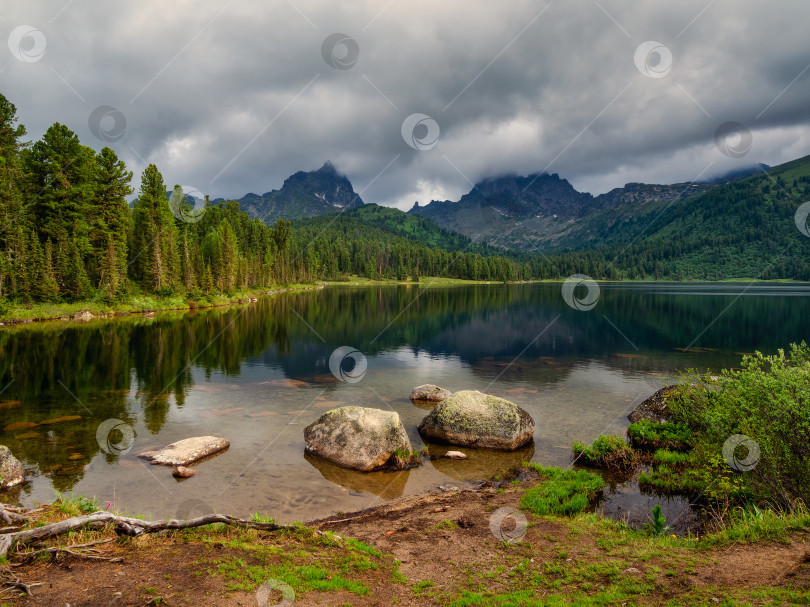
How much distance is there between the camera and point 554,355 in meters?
50.9

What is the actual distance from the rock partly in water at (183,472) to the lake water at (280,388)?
410 mm

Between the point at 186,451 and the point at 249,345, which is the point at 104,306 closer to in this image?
the point at 249,345

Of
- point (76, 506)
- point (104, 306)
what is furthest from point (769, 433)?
point (104, 306)

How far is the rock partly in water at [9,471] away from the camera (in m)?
17.1

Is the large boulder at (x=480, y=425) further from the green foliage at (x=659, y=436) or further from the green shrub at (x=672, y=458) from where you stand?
the green shrub at (x=672, y=458)

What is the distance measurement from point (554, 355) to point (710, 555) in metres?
40.8

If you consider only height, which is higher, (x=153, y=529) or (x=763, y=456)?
(x=763, y=456)

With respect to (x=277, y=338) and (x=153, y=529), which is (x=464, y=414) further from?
(x=277, y=338)

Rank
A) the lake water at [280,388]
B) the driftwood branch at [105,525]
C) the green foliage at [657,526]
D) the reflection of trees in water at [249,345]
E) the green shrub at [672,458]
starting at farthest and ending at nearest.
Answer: the reflection of trees in water at [249,345]
the green shrub at [672,458]
the lake water at [280,388]
the green foliage at [657,526]
the driftwood branch at [105,525]

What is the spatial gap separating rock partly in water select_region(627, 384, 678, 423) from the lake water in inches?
36.9

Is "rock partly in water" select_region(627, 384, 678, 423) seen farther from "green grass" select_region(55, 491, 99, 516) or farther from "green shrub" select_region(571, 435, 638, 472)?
"green grass" select_region(55, 491, 99, 516)

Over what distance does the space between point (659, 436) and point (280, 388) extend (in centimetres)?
2709

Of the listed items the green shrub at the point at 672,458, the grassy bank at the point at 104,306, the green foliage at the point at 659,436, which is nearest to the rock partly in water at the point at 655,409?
the green foliage at the point at 659,436

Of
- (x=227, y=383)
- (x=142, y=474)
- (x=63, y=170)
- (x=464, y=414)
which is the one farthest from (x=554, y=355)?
(x=63, y=170)
